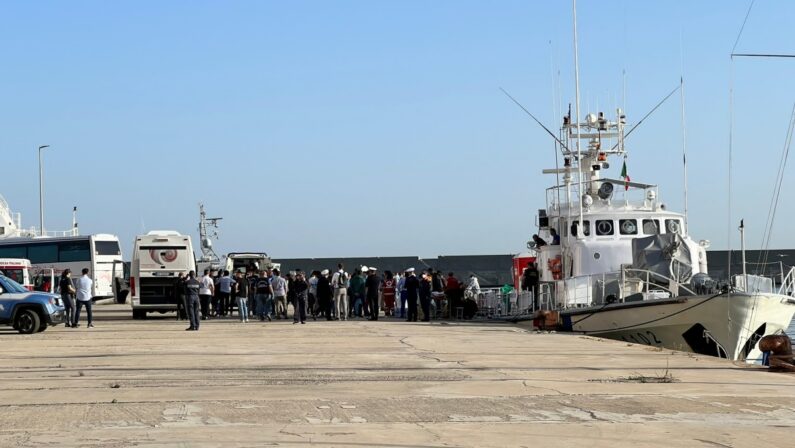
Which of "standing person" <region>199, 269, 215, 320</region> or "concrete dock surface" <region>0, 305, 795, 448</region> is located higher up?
"standing person" <region>199, 269, 215, 320</region>

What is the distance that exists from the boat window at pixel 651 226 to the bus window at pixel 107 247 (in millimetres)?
31903

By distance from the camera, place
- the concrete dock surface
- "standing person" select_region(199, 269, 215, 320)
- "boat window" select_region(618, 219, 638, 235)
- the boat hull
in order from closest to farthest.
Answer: the concrete dock surface → the boat hull → "boat window" select_region(618, 219, 638, 235) → "standing person" select_region(199, 269, 215, 320)

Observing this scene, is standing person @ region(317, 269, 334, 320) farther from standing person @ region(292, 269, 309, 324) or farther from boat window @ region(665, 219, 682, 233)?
boat window @ region(665, 219, 682, 233)

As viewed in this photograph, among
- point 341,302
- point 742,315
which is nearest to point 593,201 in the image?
point 341,302

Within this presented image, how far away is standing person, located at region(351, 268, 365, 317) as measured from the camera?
3491cm

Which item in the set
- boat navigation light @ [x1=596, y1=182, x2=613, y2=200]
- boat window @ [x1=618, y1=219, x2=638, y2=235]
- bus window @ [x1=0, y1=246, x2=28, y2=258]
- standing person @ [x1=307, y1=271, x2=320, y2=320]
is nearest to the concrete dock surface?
boat window @ [x1=618, y1=219, x2=638, y2=235]

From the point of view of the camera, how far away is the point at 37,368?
1666cm

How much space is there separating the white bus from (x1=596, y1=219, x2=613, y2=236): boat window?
101 ft

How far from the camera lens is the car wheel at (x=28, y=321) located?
2694 centimetres

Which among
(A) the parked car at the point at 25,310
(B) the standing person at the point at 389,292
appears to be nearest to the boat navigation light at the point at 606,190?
(B) the standing person at the point at 389,292

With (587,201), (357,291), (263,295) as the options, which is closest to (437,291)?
(357,291)

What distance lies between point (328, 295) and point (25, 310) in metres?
9.36

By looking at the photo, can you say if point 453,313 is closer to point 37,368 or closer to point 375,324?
point 375,324

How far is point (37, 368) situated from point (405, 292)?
61.6ft
